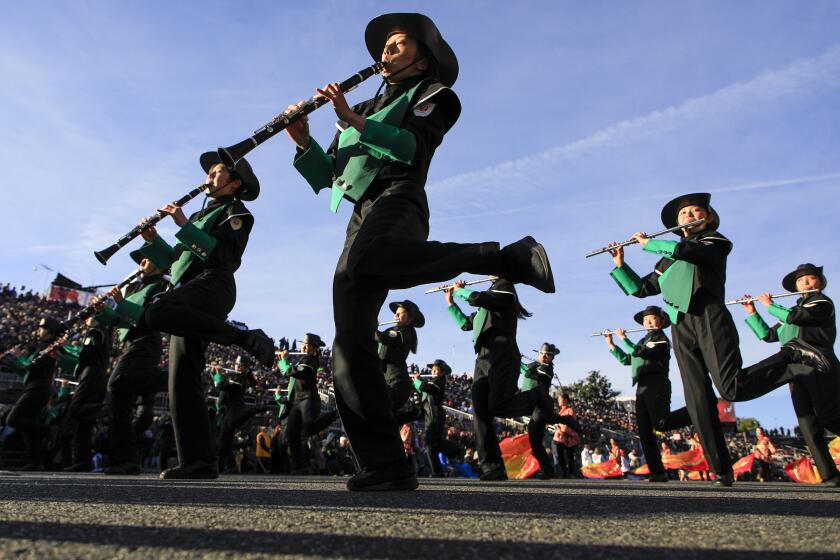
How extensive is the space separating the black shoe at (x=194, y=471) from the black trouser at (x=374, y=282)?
77.6 inches

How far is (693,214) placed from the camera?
18.6 ft

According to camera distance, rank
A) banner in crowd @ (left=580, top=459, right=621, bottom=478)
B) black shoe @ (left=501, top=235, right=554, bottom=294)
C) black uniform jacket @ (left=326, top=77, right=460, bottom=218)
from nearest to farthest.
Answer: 1. black shoe @ (left=501, top=235, right=554, bottom=294)
2. black uniform jacket @ (left=326, top=77, right=460, bottom=218)
3. banner in crowd @ (left=580, top=459, right=621, bottom=478)

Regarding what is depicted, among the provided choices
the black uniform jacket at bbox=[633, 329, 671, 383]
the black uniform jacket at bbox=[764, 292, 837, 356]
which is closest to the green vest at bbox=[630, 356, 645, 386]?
the black uniform jacket at bbox=[633, 329, 671, 383]

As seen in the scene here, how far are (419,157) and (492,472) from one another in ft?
13.2

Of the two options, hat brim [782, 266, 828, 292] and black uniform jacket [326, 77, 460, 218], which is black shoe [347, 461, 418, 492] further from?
hat brim [782, 266, 828, 292]

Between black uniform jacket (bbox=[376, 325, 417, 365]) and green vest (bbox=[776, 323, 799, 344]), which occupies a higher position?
black uniform jacket (bbox=[376, 325, 417, 365])

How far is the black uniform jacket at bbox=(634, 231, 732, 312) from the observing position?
4945 millimetres

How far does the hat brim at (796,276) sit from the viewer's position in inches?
279

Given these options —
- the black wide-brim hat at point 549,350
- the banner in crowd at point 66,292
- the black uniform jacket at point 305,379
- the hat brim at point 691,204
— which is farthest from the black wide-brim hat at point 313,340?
the banner in crowd at point 66,292

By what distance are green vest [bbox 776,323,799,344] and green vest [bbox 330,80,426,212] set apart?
562 cm

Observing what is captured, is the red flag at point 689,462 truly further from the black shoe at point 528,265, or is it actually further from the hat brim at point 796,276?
the black shoe at point 528,265

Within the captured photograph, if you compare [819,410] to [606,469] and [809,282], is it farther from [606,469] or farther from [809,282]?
[606,469]

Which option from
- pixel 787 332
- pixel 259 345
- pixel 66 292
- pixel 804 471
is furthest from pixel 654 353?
pixel 66 292

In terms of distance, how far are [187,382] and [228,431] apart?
6.94 meters
